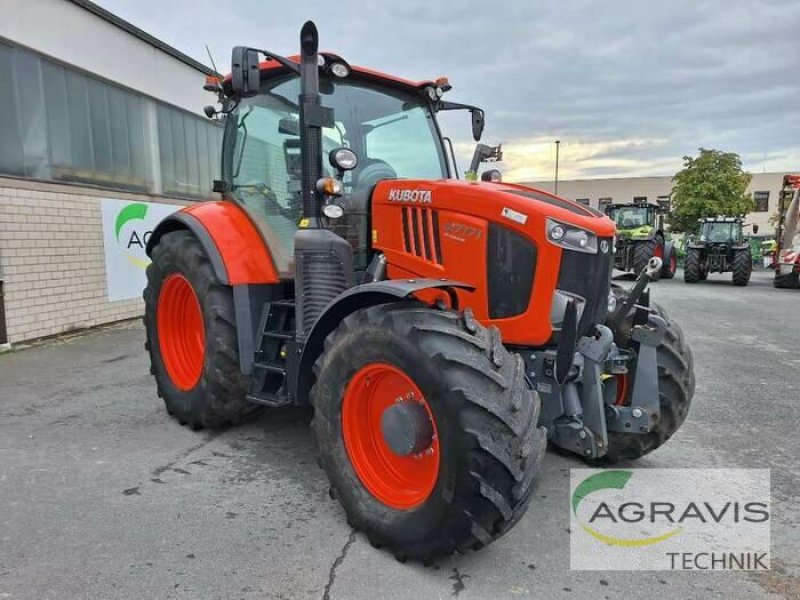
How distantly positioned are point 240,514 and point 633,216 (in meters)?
20.5

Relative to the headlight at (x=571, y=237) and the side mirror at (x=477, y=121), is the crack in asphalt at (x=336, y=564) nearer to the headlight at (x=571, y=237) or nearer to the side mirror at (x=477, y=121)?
the headlight at (x=571, y=237)

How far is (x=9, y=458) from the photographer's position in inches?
147

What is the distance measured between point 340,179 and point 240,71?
81cm

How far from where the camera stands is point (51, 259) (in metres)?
7.69

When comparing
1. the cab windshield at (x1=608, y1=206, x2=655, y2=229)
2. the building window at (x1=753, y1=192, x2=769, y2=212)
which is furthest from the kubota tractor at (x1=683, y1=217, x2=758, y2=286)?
the building window at (x1=753, y1=192, x2=769, y2=212)

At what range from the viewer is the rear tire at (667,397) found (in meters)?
3.43

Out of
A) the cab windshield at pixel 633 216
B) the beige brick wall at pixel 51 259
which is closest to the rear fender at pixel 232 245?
the beige brick wall at pixel 51 259

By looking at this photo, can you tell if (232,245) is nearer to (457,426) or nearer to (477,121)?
(477,121)

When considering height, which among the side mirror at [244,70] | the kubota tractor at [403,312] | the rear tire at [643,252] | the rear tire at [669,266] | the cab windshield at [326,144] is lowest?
the rear tire at [669,266]

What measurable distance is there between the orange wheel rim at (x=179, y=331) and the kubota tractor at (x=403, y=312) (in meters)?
0.03

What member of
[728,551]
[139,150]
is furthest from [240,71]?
[139,150]

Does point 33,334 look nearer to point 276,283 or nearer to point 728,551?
point 276,283

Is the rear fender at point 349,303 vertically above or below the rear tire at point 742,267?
above

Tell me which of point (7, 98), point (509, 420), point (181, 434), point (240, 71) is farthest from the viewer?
point (7, 98)
